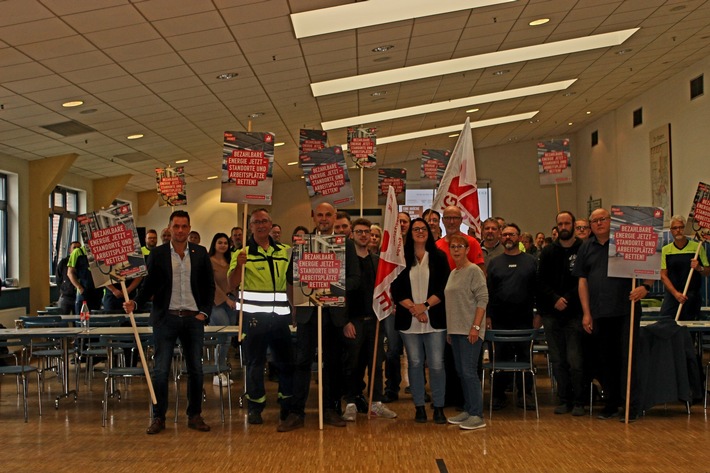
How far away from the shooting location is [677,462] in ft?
18.6

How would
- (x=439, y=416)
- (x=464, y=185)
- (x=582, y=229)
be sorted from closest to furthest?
(x=439, y=416) < (x=464, y=185) < (x=582, y=229)

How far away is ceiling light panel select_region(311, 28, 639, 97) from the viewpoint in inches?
497

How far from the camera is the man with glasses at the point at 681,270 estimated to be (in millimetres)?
9547

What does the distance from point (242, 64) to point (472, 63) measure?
172 inches

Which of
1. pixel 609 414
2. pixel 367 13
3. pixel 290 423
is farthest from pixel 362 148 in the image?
pixel 609 414

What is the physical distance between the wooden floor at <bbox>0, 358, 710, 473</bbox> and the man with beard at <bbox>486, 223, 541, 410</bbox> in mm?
528

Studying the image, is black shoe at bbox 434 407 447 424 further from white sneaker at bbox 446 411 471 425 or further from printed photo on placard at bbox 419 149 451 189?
printed photo on placard at bbox 419 149 451 189

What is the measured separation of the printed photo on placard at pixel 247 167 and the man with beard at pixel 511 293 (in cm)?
218

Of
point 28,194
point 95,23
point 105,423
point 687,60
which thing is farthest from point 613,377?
point 28,194

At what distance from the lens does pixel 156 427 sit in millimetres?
6871

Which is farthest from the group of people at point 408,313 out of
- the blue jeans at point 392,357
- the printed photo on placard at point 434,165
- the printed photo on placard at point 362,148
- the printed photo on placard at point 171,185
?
the printed photo on placard at point 171,185

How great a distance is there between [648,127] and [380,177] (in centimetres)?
785

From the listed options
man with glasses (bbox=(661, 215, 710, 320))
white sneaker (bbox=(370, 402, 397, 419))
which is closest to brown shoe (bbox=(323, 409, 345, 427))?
white sneaker (bbox=(370, 402, 397, 419))

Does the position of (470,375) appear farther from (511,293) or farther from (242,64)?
(242,64)
